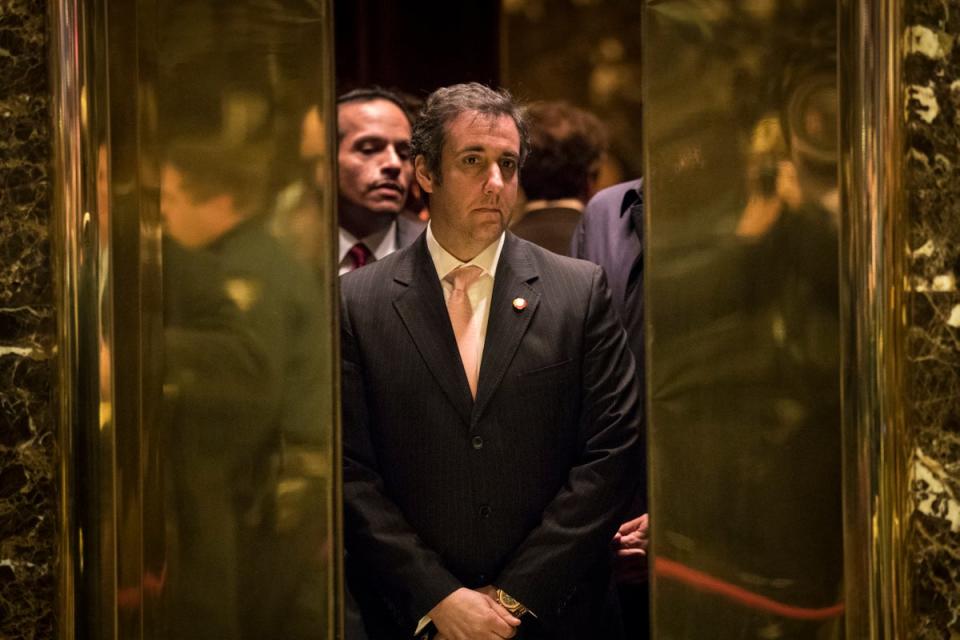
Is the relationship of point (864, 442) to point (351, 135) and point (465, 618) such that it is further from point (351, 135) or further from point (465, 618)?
point (351, 135)

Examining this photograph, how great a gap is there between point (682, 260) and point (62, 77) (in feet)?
4.08

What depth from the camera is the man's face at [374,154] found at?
3.20m

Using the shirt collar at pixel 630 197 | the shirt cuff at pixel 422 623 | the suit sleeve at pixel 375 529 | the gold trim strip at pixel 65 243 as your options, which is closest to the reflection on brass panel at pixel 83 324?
the gold trim strip at pixel 65 243

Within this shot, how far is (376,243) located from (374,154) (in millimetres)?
249

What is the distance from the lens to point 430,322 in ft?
8.30

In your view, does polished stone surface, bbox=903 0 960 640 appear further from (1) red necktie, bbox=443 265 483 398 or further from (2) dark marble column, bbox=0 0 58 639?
(2) dark marble column, bbox=0 0 58 639

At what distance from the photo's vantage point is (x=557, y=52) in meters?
3.24

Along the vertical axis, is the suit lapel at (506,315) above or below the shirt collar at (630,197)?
below

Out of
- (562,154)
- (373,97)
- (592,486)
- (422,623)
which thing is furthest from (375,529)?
(373,97)

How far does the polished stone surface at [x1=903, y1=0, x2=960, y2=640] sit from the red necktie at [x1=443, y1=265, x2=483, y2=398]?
2.94 feet

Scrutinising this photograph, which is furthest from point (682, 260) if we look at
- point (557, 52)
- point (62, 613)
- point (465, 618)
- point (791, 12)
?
point (62, 613)

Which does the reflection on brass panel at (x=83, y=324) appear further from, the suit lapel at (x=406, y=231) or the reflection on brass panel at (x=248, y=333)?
the suit lapel at (x=406, y=231)

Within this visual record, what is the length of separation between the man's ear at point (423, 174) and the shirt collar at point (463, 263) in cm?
13

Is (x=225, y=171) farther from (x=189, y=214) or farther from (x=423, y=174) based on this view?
(x=423, y=174)
